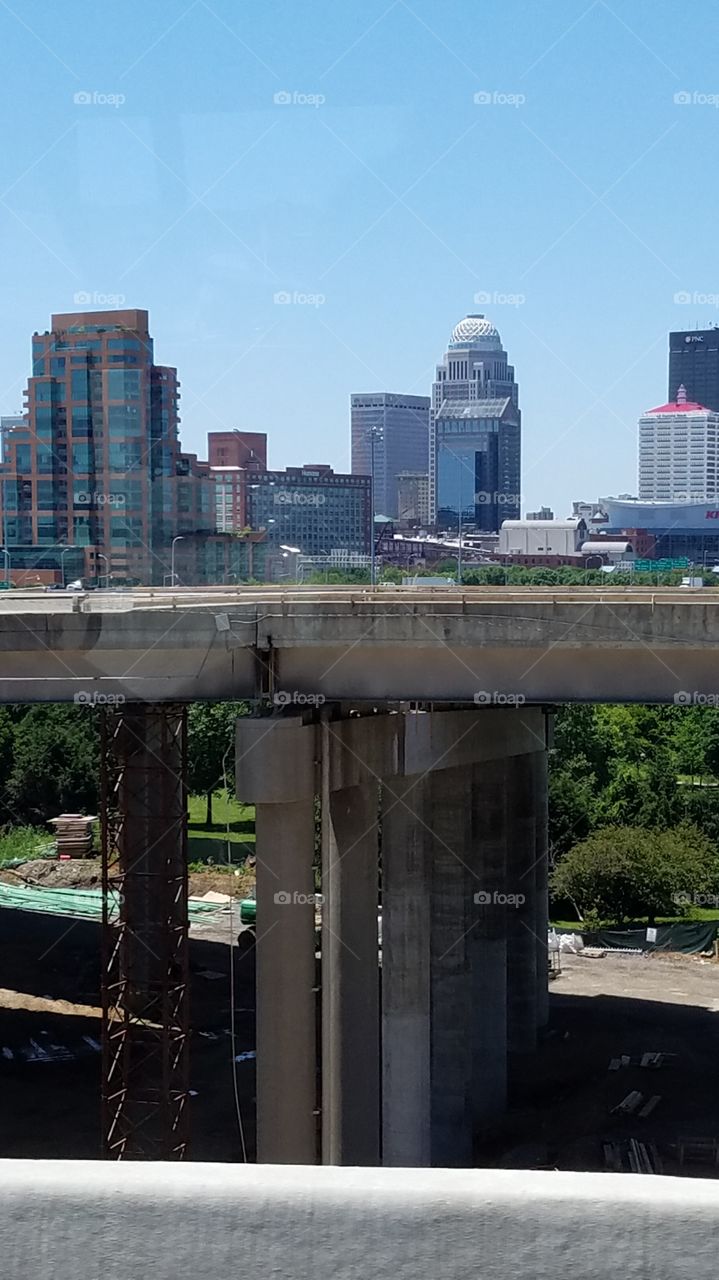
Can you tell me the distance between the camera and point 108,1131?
67.9 ft

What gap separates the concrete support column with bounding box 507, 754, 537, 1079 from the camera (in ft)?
90.4

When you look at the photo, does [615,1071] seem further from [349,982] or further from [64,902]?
[64,902]

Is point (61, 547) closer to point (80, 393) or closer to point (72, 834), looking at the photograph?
point (80, 393)

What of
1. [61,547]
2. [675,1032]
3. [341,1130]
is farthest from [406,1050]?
[61,547]

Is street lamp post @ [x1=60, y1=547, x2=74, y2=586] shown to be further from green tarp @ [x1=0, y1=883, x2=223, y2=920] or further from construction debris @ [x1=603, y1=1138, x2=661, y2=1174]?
construction debris @ [x1=603, y1=1138, x2=661, y2=1174]

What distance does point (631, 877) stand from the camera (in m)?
38.5

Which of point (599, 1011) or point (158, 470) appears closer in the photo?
point (599, 1011)

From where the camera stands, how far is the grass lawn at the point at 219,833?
46719mm

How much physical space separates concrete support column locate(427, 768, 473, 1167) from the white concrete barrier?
18.5m

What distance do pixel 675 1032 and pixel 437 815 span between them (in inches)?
371

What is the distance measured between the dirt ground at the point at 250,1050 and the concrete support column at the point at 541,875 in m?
0.95

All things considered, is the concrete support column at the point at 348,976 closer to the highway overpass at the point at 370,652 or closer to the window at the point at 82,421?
the highway overpass at the point at 370,652

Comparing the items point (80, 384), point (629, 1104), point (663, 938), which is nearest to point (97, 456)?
point (80, 384)

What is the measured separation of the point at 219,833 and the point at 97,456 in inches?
1385
